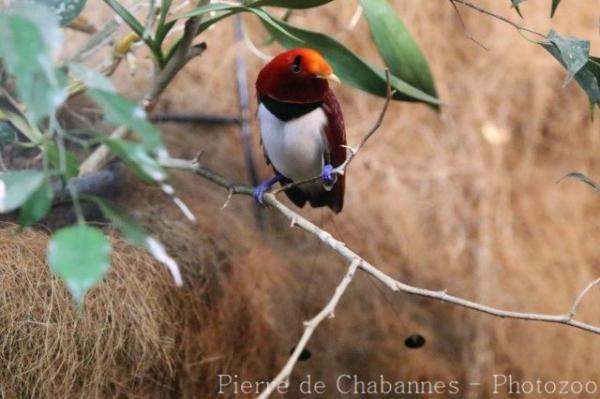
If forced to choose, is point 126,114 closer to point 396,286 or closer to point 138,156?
point 138,156

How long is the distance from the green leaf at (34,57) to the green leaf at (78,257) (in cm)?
10

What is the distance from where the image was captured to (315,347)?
246 centimetres

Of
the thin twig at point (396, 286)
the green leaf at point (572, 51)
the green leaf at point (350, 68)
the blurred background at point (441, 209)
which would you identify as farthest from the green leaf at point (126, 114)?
the blurred background at point (441, 209)

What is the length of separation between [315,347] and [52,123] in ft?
5.90

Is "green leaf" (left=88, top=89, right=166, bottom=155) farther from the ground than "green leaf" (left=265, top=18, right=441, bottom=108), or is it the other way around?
"green leaf" (left=265, top=18, right=441, bottom=108)

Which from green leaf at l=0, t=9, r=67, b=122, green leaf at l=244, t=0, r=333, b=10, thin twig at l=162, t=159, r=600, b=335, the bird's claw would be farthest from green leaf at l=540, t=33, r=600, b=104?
green leaf at l=0, t=9, r=67, b=122

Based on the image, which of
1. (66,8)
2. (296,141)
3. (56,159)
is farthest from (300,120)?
(56,159)

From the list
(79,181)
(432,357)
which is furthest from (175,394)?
(432,357)

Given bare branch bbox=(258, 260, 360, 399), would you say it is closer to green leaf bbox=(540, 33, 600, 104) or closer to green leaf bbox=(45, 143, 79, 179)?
green leaf bbox=(45, 143, 79, 179)

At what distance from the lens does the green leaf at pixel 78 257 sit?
68 centimetres

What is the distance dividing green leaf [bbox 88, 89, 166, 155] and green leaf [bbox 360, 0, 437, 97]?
104 cm

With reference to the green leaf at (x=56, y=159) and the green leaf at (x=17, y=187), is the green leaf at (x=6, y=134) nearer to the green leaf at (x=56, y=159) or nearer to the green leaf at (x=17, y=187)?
the green leaf at (x=56, y=159)

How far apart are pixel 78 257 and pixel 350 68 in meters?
1.11

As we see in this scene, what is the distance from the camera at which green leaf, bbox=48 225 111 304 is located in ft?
2.24
